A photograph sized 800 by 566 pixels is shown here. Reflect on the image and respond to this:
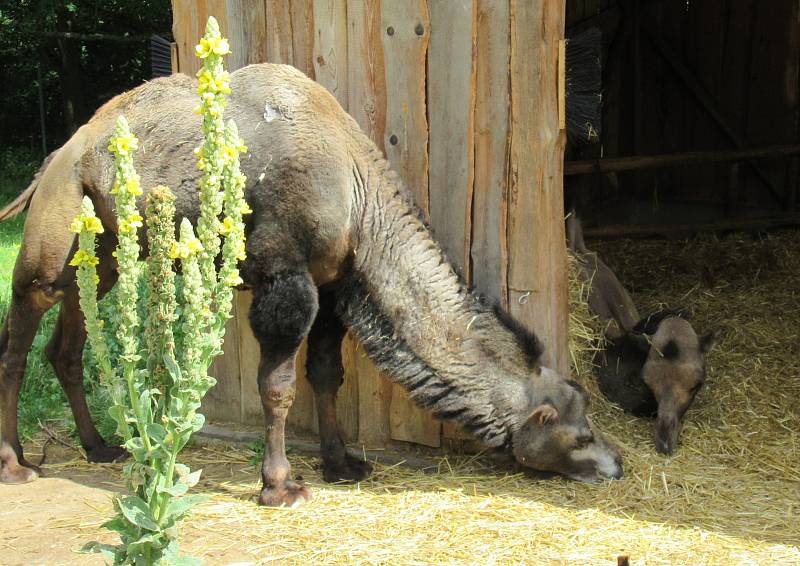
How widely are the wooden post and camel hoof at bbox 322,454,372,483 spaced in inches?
49.4

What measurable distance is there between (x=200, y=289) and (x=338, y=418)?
2845 mm

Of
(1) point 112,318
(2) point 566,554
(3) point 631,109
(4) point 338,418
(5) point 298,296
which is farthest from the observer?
(3) point 631,109

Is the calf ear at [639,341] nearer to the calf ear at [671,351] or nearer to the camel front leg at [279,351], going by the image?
the calf ear at [671,351]

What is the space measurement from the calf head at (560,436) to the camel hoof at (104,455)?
8.28ft

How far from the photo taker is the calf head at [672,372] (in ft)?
19.2

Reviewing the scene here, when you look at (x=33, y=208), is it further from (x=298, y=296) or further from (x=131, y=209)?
(x=131, y=209)

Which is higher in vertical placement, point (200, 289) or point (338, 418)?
point (200, 289)

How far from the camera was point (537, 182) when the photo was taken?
5.30 m

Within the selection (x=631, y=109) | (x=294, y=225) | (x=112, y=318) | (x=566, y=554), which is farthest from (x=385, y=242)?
(x=631, y=109)

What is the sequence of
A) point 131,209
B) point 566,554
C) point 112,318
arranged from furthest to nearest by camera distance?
point 112,318
point 566,554
point 131,209

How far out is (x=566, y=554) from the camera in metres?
4.24

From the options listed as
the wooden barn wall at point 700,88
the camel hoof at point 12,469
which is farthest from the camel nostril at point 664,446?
the wooden barn wall at point 700,88

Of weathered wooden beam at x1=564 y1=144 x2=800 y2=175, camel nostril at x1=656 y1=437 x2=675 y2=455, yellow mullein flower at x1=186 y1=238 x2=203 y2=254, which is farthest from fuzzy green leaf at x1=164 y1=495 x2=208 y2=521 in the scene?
weathered wooden beam at x1=564 y1=144 x2=800 y2=175

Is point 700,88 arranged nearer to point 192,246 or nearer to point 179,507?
point 192,246
